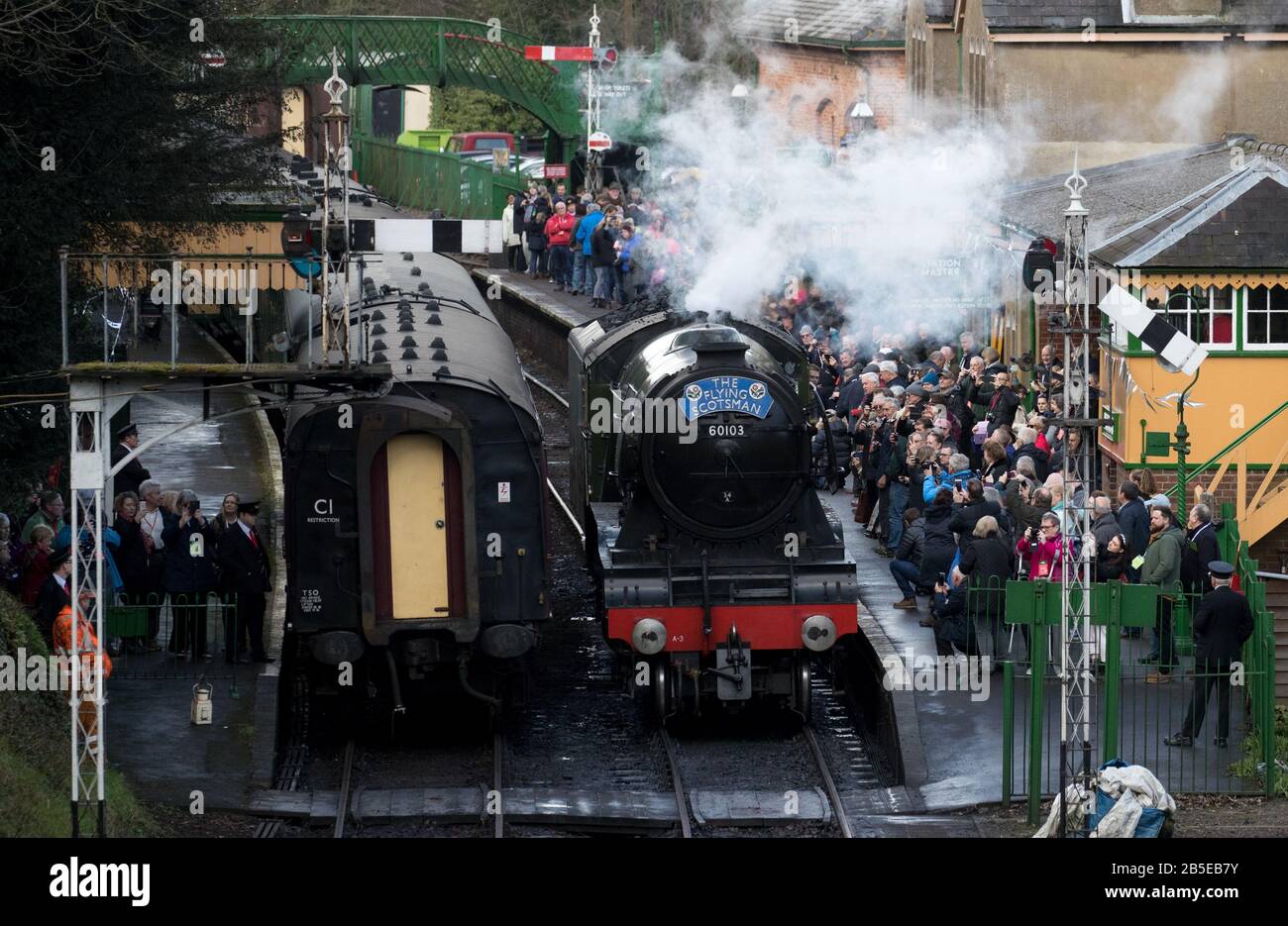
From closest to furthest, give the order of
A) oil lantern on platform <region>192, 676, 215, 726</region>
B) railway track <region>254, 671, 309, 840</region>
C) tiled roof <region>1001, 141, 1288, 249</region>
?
railway track <region>254, 671, 309, 840</region>, oil lantern on platform <region>192, 676, 215, 726</region>, tiled roof <region>1001, 141, 1288, 249</region>

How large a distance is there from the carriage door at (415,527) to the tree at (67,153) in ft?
9.62

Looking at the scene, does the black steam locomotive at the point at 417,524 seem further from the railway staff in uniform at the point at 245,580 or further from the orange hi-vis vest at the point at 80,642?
the orange hi-vis vest at the point at 80,642

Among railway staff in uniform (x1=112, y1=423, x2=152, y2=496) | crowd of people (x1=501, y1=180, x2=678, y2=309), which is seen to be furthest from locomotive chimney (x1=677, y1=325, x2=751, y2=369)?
crowd of people (x1=501, y1=180, x2=678, y2=309)

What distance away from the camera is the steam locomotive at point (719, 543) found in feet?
48.9

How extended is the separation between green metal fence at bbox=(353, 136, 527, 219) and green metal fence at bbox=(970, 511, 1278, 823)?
81.2 ft

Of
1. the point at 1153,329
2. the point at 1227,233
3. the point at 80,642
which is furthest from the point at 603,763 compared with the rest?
the point at 1227,233

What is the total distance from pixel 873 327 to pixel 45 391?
10.8m

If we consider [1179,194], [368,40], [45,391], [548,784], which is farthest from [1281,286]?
[368,40]

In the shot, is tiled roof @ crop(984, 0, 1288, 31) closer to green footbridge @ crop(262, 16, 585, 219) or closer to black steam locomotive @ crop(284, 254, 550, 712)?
green footbridge @ crop(262, 16, 585, 219)

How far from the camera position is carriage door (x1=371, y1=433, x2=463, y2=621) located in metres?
14.3

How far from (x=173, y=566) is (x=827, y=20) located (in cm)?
2966

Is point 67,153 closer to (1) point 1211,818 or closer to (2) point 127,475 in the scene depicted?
(2) point 127,475

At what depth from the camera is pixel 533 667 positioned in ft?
56.2

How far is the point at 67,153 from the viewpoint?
16859mm
